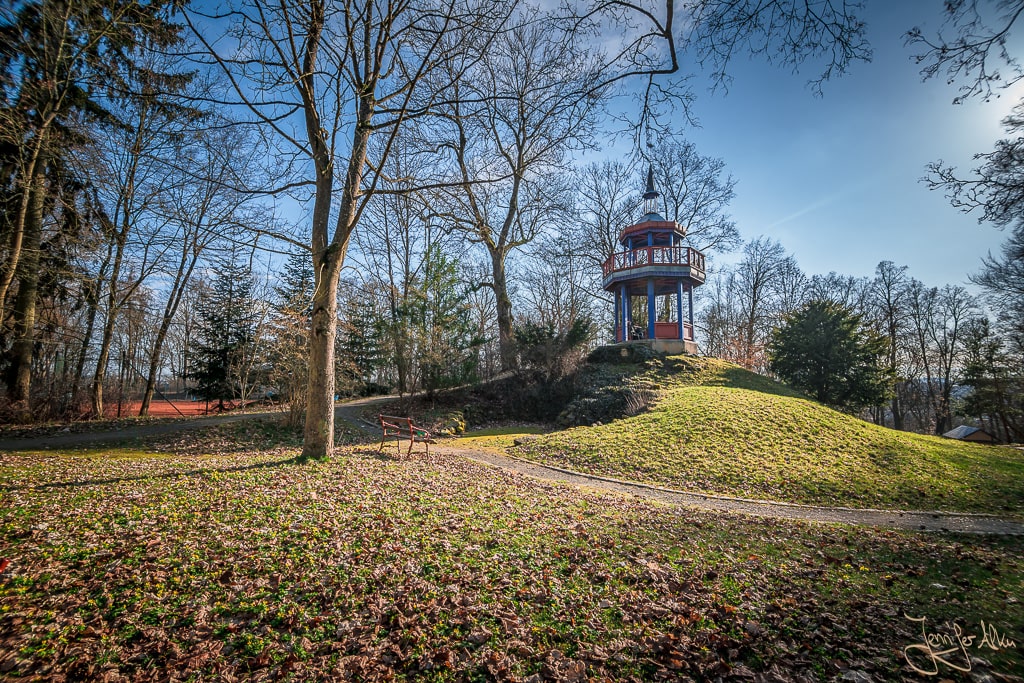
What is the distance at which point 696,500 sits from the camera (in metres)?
7.60

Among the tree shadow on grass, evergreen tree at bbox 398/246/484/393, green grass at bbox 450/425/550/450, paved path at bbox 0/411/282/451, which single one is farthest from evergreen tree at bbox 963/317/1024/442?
paved path at bbox 0/411/282/451

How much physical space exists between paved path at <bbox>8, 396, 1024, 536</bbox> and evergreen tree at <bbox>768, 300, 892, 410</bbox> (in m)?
14.5

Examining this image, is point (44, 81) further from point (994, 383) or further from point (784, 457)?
point (994, 383)

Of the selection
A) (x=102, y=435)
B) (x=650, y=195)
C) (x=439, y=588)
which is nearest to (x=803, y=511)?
(x=439, y=588)

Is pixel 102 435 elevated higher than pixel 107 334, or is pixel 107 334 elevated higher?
pixel 107 334

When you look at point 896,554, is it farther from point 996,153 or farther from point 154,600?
point 154,600

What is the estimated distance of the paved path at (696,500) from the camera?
650cm

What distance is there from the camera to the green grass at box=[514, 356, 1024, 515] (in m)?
8.01

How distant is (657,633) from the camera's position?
10.7ft

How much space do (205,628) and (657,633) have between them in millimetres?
3451

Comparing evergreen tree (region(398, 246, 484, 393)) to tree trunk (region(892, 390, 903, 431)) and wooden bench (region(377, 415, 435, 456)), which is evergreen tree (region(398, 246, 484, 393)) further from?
tree trunk (region(892, 390, 903, 431))

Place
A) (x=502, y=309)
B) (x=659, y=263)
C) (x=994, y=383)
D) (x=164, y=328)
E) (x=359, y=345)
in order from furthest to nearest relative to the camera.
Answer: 1. (x=359, y=345)
2. (x=994, y=383)
3. (x=502, y=309)
4. (x=659, y=263)
5. (x=164, y=328)

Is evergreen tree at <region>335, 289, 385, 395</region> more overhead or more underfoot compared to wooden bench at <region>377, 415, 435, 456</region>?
more overhead

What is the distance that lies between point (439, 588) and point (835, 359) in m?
22.5
